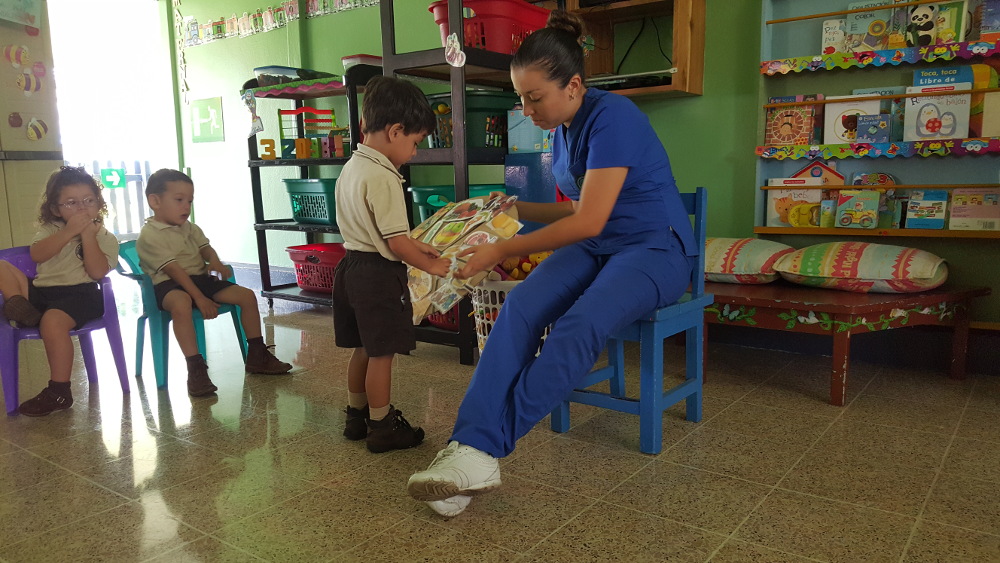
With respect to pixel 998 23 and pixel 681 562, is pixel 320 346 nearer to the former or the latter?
pixel 681 562

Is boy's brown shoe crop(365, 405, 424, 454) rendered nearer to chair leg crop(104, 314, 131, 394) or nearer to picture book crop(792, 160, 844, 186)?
chair leg crop(104, 314, 131, 394)

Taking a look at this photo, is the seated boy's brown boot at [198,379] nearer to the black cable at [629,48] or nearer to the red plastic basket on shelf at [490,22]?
the red plastic basket on shelf at [490,22]

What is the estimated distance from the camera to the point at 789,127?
2.89 m

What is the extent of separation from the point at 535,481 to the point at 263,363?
1.44 metres

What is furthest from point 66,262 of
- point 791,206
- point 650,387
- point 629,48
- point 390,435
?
point 791,206

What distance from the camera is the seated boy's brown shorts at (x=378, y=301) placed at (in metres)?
1.88

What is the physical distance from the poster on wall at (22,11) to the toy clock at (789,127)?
11.7 ft

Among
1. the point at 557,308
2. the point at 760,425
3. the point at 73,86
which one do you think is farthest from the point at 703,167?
the point at 73,86

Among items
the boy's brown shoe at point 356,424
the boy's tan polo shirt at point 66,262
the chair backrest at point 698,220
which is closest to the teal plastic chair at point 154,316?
the boy's tan polo shirt at point 66,262

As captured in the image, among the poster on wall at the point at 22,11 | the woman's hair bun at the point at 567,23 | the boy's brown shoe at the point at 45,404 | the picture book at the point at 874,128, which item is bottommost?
the boy's brown shoe at the point at 45,404

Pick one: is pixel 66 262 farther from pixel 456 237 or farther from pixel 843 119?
pixel 843 119

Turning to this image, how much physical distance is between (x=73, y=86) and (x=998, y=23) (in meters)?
5.62

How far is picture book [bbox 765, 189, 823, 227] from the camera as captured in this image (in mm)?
2889

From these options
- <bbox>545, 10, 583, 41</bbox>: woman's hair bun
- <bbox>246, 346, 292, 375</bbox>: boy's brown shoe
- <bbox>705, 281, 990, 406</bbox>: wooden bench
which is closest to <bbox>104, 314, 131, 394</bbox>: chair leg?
<bbox>246, 346, 292, 375</bbox>: boy's brown shoe
